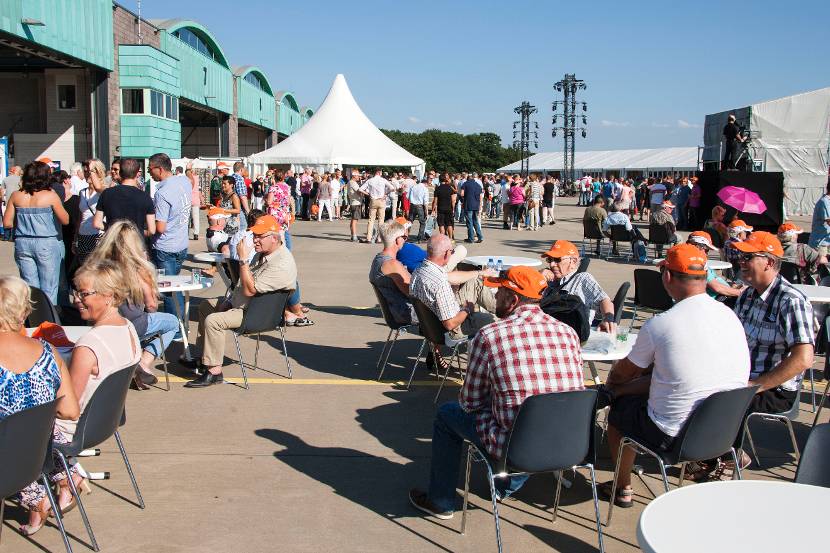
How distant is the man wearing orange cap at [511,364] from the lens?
3.52m

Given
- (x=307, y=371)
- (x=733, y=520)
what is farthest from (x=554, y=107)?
(x=733, y=520)

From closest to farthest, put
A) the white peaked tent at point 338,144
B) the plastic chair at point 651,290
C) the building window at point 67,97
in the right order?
the plastic chair at point 651,290, the white peaked tent at point 338,144, the building window at point 67,97

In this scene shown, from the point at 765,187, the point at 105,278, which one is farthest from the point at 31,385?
the point at 765,187

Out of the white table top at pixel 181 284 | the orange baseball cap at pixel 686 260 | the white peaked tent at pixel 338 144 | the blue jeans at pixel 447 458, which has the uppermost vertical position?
the white peaked tent at pixel 338 144

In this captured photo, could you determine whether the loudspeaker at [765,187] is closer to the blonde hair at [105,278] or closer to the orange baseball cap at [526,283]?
the orange baseball cap at [526,283]

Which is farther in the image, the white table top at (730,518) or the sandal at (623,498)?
the sandal at (623,498)

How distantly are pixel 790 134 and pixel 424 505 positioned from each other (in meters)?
28.1

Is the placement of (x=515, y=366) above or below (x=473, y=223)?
below

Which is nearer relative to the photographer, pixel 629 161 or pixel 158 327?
pixel 158 327

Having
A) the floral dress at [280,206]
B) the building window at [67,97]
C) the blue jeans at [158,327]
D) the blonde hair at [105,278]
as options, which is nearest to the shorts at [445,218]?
the floral dress at [280,206]

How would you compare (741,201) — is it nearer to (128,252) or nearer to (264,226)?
(264,226)

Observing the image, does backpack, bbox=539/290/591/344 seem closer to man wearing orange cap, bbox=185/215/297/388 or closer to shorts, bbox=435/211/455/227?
man wearing orange cap, bbox=185/215/297/388

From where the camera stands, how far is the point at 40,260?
762cm

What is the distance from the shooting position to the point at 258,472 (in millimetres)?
4570
